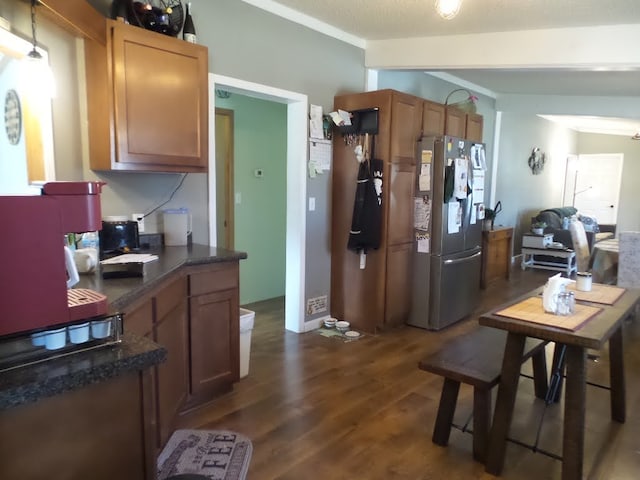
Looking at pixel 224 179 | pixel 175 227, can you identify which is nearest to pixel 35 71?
pixel 175 227

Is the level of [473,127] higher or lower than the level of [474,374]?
higher

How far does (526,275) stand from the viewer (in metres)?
6.66

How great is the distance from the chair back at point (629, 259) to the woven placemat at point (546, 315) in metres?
2.48

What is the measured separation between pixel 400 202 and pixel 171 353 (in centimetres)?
234

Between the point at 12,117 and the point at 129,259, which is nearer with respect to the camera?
the point at 12,117

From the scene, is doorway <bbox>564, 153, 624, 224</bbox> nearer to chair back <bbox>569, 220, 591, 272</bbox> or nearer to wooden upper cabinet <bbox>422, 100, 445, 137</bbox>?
chair back <bbox>569, 220, 591, 272</bbox>

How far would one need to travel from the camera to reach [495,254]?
19.7 feet

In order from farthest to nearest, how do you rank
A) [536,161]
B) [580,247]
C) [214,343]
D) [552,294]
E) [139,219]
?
[536,161]
[580,247]
[139,219]
[214,343]
[552,294]

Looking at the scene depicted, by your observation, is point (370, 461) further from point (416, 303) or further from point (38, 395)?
point (416, 303)

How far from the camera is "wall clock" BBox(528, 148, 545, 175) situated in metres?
8.08

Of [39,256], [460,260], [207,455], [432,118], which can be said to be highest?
[432,118]

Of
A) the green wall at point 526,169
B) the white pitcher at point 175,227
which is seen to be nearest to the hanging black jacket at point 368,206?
the white pitcher at point 175,227

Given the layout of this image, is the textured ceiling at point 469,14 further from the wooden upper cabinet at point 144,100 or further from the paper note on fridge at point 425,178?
the wooden upper cabinet at point 144,100

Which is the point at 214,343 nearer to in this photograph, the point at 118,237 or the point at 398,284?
the point at 118,237
